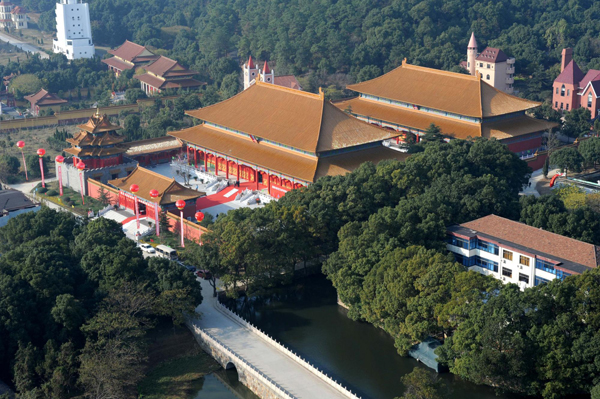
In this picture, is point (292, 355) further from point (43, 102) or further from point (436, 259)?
point (43, 102)

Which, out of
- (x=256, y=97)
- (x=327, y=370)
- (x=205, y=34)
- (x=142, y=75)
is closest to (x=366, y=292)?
(x=327, y=370)

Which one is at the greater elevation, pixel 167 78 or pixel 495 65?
pixel 495 65

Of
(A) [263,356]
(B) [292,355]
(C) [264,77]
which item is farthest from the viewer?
(C) [264,77]

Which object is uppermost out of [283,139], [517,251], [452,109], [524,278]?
[452,109]

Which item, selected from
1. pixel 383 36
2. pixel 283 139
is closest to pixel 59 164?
pixel 283 139

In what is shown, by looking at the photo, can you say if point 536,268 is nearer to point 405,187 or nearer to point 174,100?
point 405,187

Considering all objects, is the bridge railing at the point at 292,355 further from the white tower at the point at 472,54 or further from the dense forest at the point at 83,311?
the white tower at the point at 472,54
